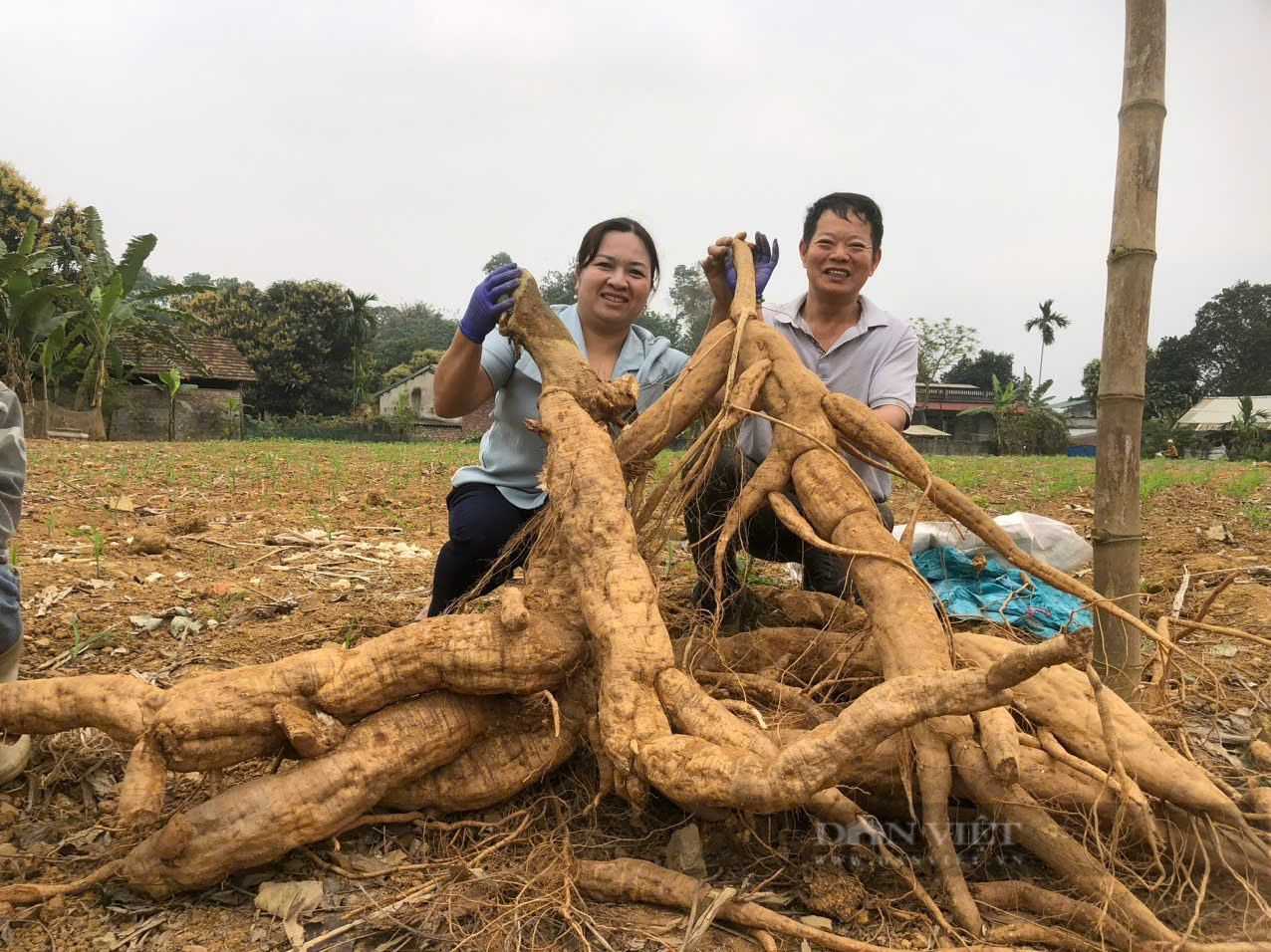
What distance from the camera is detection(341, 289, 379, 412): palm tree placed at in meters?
28.6

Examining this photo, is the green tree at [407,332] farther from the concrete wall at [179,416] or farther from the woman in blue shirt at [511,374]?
the woman in blue shirt at [511,374]

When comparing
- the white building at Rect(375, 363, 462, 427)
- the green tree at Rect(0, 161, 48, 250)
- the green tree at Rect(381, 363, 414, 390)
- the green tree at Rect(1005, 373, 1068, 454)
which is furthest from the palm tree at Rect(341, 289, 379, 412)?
the green tree at Rect(1005, 373, 1068, 454)

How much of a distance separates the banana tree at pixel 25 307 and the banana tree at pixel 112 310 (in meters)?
0.44

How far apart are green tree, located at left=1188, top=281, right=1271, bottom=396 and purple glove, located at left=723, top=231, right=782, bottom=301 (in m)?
38.8

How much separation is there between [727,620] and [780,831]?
1276mm

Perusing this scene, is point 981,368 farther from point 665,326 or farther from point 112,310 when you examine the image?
point 112,310

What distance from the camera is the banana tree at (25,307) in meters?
12.0

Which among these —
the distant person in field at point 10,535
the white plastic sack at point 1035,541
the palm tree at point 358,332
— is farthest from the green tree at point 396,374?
the distant person in field at point 10,535

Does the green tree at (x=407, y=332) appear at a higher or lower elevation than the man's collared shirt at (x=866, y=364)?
higher

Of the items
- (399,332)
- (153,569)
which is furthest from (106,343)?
(399,332)

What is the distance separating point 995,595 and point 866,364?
1.17 metres

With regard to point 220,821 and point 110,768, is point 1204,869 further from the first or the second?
point 110,768

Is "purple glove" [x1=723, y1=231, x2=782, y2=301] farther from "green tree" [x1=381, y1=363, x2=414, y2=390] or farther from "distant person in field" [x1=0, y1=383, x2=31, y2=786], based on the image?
"green tree" [x1=381, y1=363, x2=414, y2=390]

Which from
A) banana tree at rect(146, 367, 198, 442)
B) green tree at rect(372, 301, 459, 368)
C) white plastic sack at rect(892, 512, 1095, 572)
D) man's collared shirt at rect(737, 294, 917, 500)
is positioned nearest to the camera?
man's collared shirt at rect(737, 294, 917, 500)
